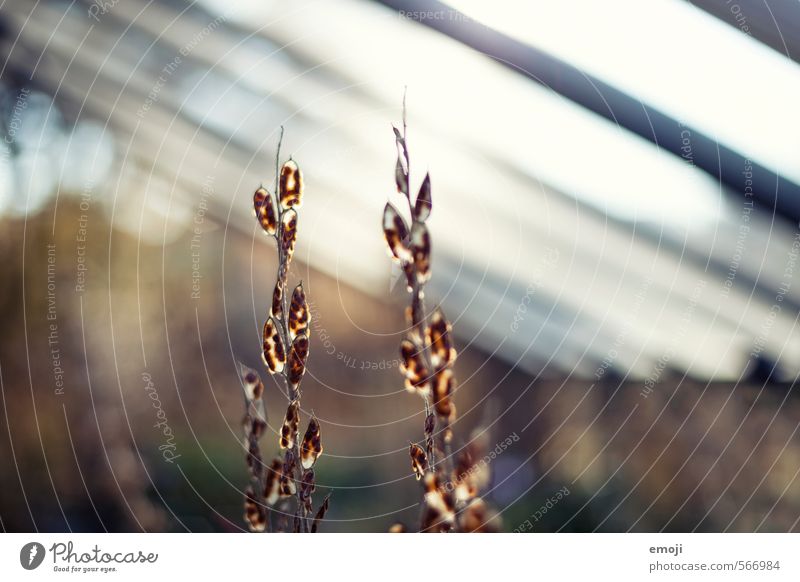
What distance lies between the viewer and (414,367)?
1.14ft

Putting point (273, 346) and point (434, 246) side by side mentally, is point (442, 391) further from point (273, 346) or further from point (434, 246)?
point (434, 246)

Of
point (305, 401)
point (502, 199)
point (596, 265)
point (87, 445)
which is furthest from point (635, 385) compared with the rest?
point (87, 445)

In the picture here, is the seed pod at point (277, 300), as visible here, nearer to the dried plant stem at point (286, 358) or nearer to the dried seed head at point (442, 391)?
the dried plant stem at point (286, 358)

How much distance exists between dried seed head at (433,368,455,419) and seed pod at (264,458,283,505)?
117 millimetres

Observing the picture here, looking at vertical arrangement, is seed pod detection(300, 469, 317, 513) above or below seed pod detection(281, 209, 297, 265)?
below

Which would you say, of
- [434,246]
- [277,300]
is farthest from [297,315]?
[434,246]

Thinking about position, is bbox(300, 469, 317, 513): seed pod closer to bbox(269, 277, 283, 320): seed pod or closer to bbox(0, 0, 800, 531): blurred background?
bbox(269, 277, 283, 320): seed pod

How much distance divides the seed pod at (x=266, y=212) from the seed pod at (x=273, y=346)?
6 cm

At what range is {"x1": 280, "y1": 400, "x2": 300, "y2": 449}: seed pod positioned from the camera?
0.37 m

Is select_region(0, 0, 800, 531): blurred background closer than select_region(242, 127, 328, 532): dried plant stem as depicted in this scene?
No

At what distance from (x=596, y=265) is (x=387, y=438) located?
0.27 meters

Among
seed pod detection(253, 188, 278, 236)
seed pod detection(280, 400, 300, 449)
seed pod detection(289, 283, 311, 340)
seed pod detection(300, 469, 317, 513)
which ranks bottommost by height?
seed pod detection(300, 469, 317, 513)

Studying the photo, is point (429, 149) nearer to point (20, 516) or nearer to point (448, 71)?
point (448, 71)

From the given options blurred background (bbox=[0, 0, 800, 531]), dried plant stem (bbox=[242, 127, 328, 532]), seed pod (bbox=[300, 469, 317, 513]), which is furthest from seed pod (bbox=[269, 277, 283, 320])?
blurred background (bbox=[0, 0, 800, 531])
